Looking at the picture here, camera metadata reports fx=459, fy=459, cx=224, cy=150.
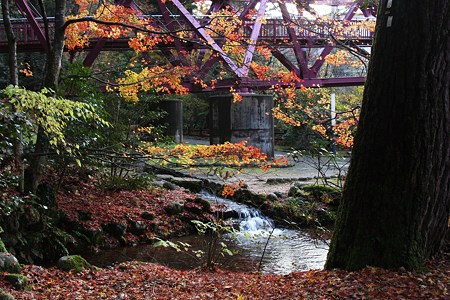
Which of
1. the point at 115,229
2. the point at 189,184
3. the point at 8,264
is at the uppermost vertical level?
the point at 8,264

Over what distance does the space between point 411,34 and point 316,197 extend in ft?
29.2

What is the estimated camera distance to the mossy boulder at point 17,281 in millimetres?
5223

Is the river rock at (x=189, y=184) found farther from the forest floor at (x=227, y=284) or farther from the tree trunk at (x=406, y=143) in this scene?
the tree trunk at (x=406, y=143)

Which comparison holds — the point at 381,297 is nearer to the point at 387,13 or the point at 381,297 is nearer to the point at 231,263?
the point at 387,13

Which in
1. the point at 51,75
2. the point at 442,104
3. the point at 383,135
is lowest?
the point at 383,135

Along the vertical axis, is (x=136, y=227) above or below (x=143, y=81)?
below

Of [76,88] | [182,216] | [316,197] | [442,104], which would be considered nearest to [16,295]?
[442,104]

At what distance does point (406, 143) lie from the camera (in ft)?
14.4

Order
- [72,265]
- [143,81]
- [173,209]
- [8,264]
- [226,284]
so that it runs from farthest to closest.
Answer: [173,209]
[143,81]
[72,265]
[8,264]
[226,284]

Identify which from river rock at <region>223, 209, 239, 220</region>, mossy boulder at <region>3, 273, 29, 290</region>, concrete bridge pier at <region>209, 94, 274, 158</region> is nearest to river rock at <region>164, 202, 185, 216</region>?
river rock at <region>223, 209, 239, 220</region>

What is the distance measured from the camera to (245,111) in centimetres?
1981

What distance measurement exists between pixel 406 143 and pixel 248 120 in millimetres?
15521

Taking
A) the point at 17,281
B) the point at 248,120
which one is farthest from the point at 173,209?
the point at 248,120

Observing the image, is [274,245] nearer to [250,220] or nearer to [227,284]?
[250,220]
